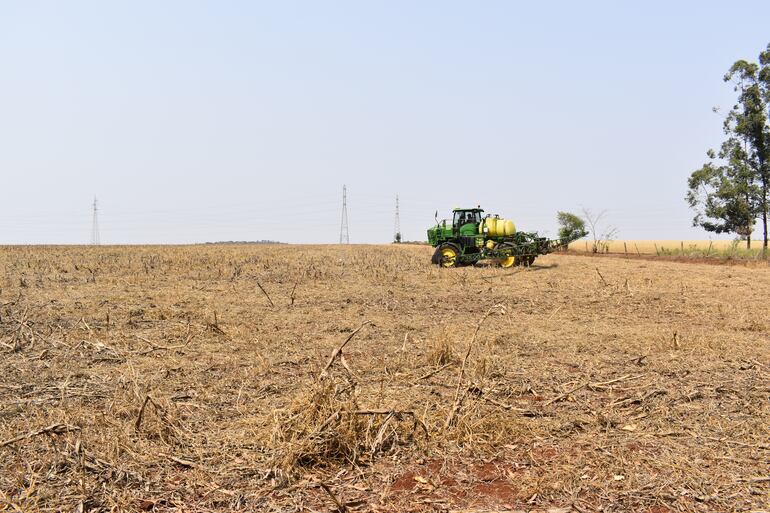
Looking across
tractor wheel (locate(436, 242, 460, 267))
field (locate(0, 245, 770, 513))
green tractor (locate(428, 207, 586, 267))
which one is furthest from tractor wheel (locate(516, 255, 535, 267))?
field (locate(0, 245, 770, 513))

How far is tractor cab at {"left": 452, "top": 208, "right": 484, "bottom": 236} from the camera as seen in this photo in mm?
25594

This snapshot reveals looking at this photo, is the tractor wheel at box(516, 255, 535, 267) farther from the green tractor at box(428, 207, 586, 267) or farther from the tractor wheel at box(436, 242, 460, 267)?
the tractor wheel at box(436, 242, 460, 267)

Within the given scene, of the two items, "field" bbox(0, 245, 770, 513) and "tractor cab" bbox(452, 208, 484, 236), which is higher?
"tractor cab" bbox(452, 208, 484, 236)

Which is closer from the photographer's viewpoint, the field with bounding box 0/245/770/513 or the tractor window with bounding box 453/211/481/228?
the field with bounding box 0/245/770/513

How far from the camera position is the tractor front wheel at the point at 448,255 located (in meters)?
24.9

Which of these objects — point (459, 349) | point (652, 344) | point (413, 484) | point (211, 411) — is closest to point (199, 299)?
point (459, 349)

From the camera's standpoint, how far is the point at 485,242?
82.4 ft

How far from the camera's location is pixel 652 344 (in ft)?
29.1

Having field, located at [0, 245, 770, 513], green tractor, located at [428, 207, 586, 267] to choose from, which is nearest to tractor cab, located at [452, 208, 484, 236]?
green tractor, located at [428, 207, 586, 267]

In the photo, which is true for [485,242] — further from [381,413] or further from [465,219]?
[381,413]

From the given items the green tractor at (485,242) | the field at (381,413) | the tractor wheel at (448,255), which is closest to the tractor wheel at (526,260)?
the green tractor at (485,242)

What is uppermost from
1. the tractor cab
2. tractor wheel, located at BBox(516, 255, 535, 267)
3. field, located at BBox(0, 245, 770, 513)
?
the tractor cab

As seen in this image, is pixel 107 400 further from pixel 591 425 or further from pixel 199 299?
pixel 199 299

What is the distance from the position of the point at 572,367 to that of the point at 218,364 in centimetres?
455
